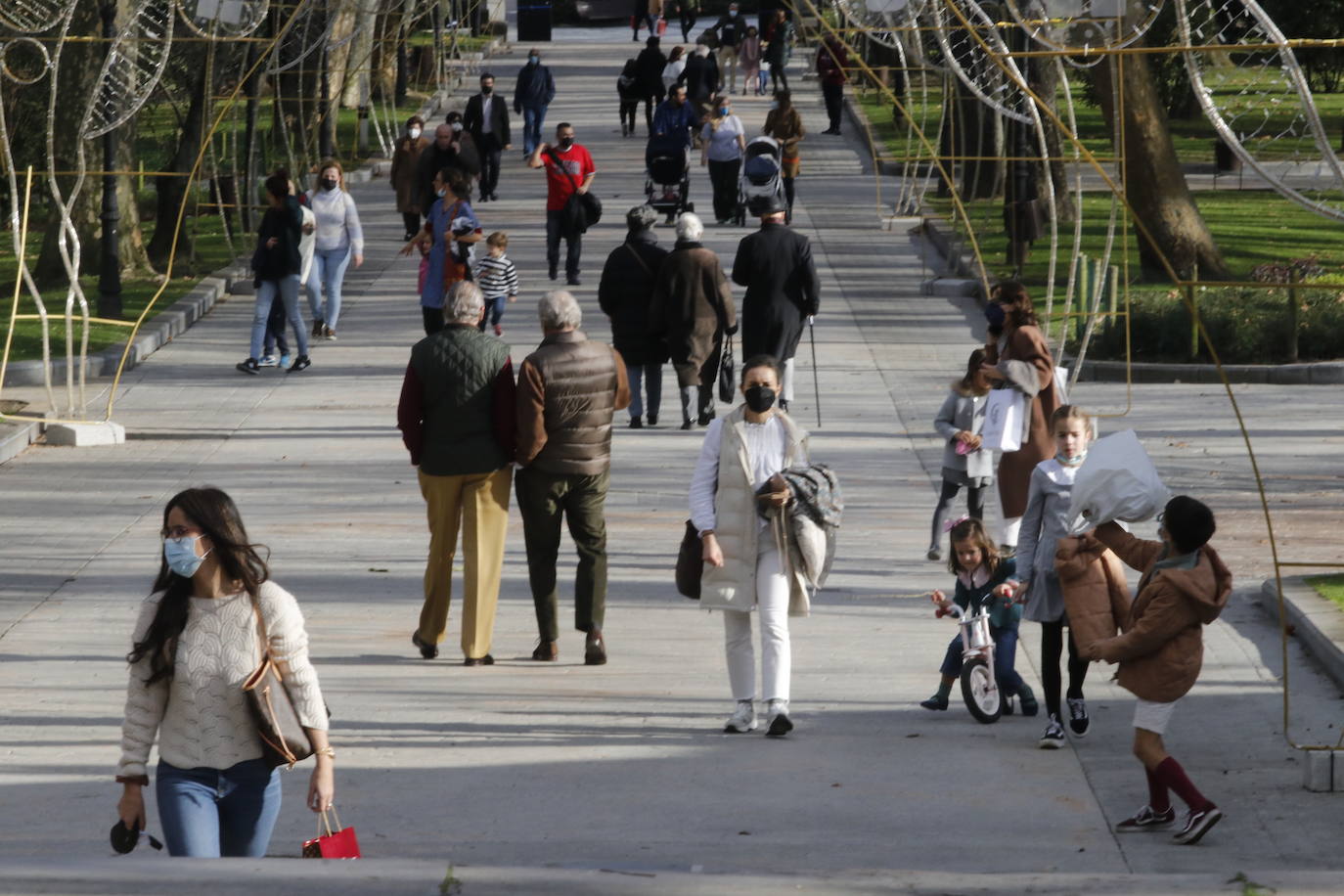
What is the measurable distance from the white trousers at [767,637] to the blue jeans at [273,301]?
983cm

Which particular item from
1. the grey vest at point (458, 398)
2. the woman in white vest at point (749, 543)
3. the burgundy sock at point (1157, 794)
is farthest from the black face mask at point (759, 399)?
the burgundy sock at point (1157, 794)

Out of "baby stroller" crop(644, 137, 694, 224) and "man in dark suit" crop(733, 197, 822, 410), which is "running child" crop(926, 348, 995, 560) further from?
"baby stroller" crop(644, 137, 694, 224)

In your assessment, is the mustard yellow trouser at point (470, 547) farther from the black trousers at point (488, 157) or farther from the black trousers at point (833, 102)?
the black trousers at point (833, 102)

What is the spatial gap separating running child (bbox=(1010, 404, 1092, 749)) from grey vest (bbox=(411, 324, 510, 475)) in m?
2.43

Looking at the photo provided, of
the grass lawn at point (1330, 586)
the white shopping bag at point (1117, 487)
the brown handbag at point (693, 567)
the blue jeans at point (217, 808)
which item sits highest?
the white shopping bag at point (1117, 487)

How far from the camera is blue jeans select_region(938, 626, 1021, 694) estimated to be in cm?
833

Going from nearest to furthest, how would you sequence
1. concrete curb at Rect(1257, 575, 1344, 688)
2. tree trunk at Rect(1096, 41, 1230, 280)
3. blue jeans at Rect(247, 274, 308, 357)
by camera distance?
1. concrete curb at Rect(1257, 575, 1344, 688)
2. blue jeans at Rect(247, 274, 308, 357)
3. tree trunk at Rect(1096, 41, 1230, 280)

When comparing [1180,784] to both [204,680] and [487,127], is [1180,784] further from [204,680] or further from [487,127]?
[487,127]

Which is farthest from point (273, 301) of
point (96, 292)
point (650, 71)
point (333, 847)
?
point (650, 71)

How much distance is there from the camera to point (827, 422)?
15.6 meters

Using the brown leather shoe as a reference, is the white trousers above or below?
above

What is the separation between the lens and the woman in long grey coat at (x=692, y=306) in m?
14.6

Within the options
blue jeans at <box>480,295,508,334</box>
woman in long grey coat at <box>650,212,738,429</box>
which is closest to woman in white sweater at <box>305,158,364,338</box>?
blue jeans at <box>480,295,508,334</box>

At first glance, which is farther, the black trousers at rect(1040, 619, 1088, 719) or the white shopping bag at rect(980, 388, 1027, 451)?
the white shopping bag at rect(980, 388, 1027, 451)
